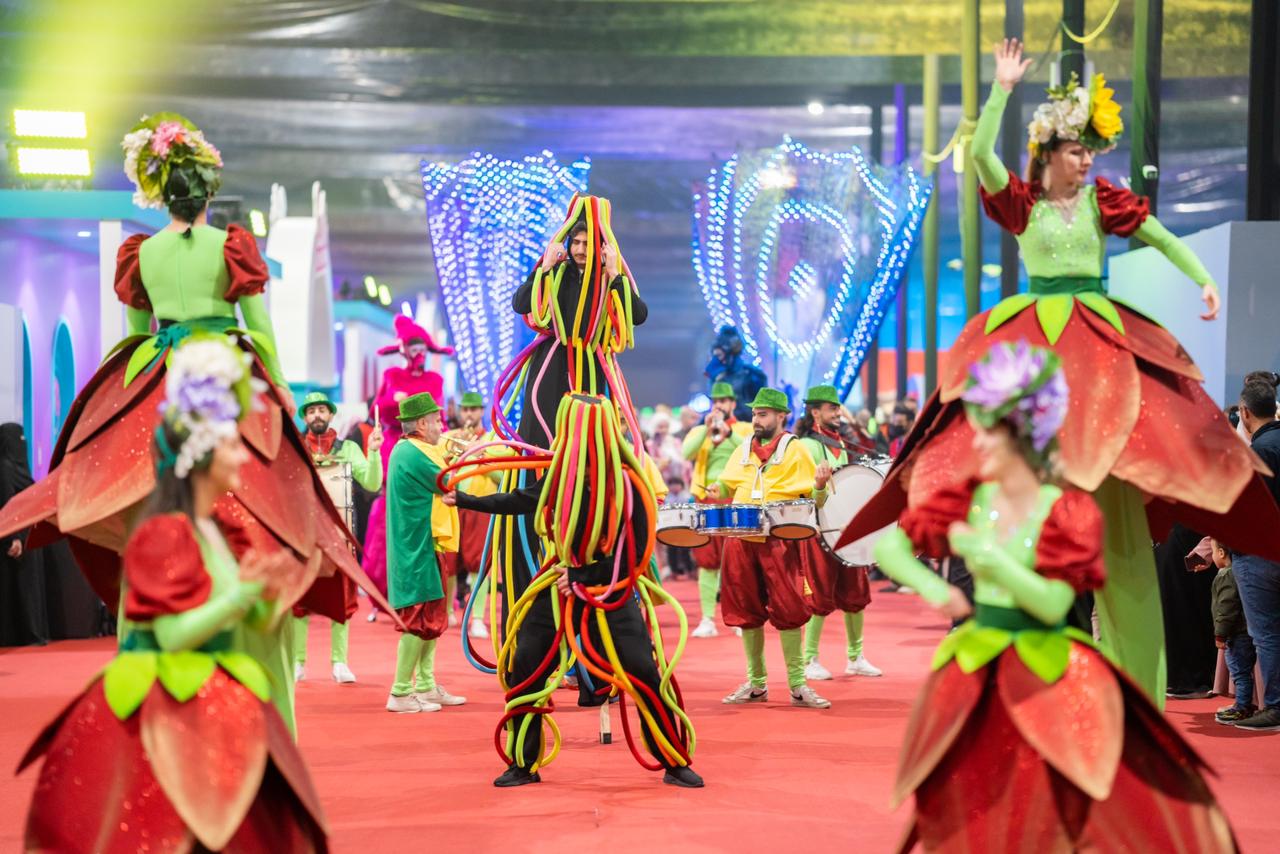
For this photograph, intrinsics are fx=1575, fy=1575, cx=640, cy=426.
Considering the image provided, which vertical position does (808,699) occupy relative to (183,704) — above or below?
below

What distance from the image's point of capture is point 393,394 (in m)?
9.58

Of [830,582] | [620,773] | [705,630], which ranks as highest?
[830,582]

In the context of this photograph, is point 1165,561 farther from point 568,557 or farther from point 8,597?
point 8,597

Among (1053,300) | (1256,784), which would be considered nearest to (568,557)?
(1053,300)

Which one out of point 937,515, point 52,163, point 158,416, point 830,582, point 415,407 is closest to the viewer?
point 937,515

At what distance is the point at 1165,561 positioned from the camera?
800 centimetres

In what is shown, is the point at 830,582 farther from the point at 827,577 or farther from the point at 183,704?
the point at 183,704

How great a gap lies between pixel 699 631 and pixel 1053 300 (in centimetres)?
701

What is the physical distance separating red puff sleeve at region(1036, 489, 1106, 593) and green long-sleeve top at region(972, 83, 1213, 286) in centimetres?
123

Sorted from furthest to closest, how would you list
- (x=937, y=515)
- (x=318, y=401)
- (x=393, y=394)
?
(x=393, y=394), (x=318, y=401), (x=937, y=515)

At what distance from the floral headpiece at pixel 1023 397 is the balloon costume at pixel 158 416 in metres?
1.74

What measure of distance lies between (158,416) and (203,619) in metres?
1.07

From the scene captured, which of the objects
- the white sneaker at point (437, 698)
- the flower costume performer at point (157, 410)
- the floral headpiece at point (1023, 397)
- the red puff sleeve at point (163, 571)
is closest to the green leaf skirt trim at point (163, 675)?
the red puff sleeve at point (163, 571)

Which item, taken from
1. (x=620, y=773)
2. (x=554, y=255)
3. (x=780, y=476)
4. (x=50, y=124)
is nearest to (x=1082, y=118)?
(x=554, y=255)
